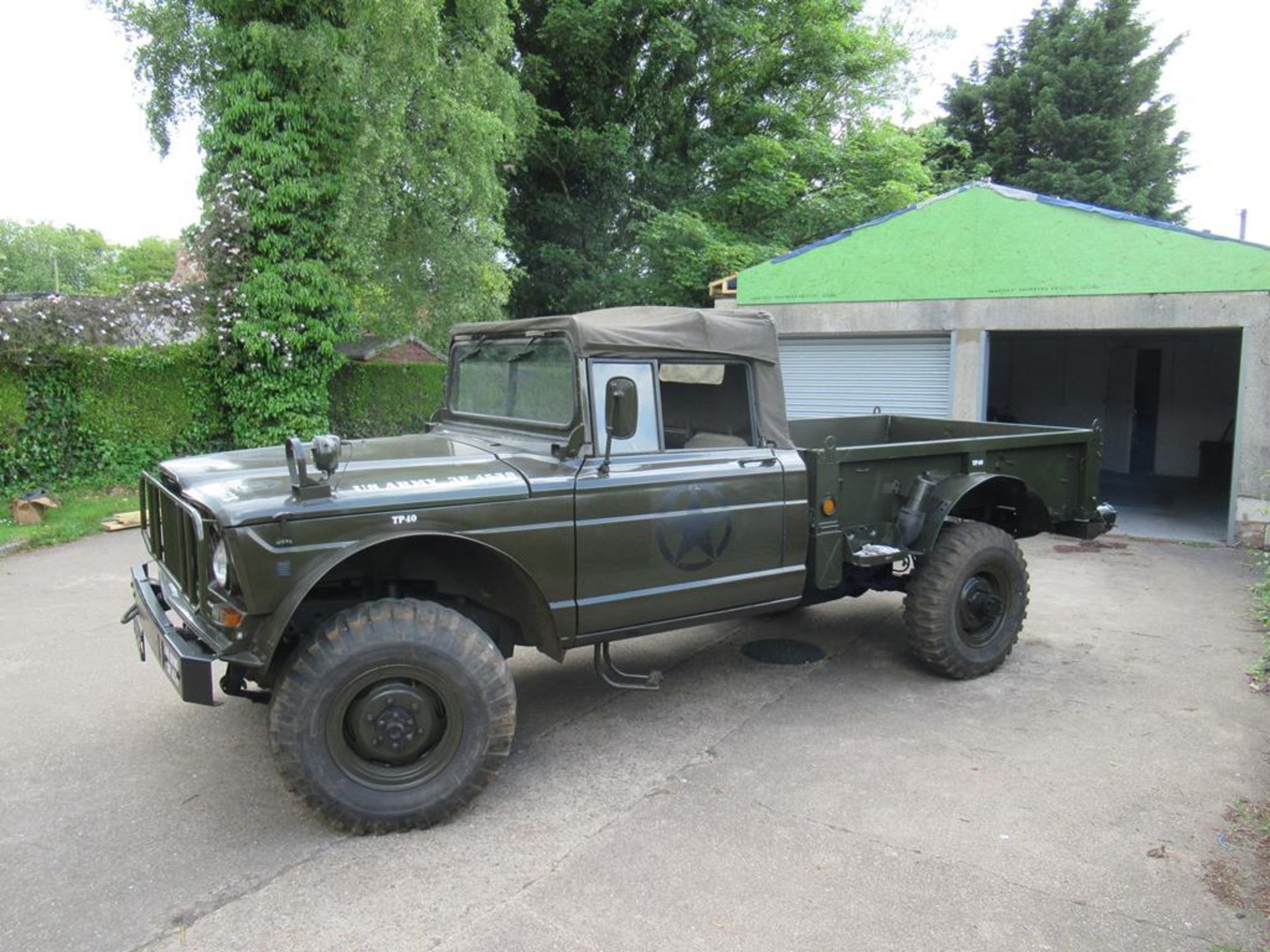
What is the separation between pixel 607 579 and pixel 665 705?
120cm

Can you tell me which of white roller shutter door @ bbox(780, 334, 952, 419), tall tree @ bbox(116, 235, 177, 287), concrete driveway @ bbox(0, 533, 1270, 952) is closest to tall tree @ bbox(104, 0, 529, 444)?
white roller shutter door @ bbox(780, 334, 952, 419)

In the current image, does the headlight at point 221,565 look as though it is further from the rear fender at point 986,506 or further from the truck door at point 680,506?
the rear fender at point 986,506

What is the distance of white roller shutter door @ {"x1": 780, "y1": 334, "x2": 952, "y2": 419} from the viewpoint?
36.3 ft

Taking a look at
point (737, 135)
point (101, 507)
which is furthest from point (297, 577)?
point (737, 135)

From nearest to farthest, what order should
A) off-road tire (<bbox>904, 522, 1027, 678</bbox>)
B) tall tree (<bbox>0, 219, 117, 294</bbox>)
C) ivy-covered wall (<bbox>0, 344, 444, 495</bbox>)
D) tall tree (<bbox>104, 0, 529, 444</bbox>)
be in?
off-road tire (<bbox>904, 522, 1027, 678</bbox>)
ivy-covered wall (<bbox>0, 344, 444, 495</bbox>)
tall tree (<bbox>104, 0, 529, 444</bbox>)
tall tree (<bbox>0, 219, 117, 294</bbox>)

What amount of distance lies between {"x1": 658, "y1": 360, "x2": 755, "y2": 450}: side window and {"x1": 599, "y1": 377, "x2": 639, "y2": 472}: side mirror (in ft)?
2.42

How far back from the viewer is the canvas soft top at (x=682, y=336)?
13.8ft

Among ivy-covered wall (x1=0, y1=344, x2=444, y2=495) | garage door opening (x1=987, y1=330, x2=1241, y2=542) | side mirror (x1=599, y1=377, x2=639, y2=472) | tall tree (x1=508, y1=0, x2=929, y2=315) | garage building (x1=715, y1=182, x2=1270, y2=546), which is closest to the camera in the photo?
side mirror (x1=599, y1=377, x2=639, y2=472)

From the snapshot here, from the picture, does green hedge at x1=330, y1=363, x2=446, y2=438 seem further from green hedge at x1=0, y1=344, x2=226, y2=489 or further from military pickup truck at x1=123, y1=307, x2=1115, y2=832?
military pickup truck at x1=123, y1=307, x2=1115, y2=832

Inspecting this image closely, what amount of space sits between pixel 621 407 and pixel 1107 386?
14604 millimetres

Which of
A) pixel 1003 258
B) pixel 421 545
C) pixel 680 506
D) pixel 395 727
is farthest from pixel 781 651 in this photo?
pixel 1003 258

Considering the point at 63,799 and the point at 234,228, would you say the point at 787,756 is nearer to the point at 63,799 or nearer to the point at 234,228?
the point at 63,799

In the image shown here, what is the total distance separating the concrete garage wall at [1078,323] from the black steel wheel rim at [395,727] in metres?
8.67

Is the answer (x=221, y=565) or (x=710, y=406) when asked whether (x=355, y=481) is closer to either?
(x=221, y=565)
